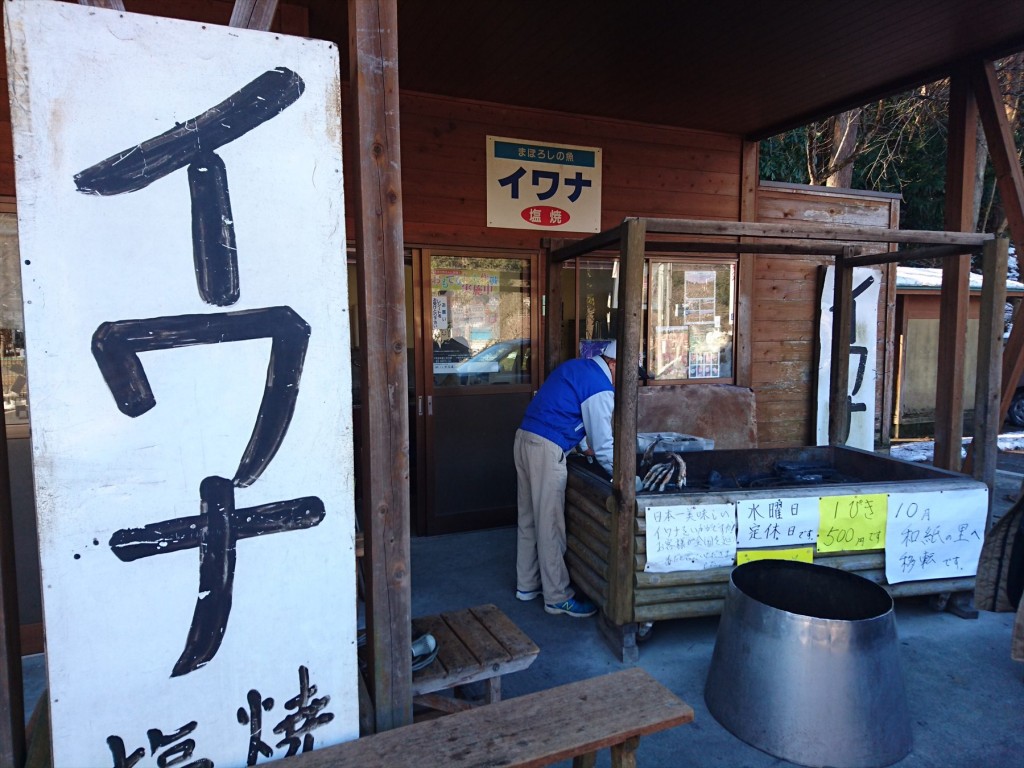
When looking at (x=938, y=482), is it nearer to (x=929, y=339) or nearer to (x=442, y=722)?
(x=442, y=722)

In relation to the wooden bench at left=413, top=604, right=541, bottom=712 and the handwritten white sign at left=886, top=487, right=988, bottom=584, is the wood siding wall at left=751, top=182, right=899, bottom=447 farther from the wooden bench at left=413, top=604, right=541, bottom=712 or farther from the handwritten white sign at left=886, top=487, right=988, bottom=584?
the wooden bench at left=413, top=604, right=541, bottom=712

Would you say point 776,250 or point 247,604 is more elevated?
point 776,250

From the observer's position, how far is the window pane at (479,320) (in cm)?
542

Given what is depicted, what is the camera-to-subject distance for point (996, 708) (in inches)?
123

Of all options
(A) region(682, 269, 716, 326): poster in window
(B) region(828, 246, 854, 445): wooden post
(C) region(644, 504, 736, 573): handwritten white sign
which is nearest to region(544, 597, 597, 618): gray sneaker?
(C) region(644, 504, 736, 573): handwritten white sign

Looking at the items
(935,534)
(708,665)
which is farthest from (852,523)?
(708,665)

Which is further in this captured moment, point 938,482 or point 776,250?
point 776,250

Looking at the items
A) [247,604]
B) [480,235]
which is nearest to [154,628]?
[247,604]

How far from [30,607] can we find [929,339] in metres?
13.6

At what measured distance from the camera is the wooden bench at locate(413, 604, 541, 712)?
8.00ft

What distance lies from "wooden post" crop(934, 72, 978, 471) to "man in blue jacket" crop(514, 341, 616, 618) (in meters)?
2.63

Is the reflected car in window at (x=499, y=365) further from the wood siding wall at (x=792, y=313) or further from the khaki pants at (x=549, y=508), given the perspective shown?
the wood siding wall at (x=792, y=313)

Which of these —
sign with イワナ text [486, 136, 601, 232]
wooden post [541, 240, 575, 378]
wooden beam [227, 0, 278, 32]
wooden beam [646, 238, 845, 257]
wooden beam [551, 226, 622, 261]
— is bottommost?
wooden post [541, 240, 575, 378]

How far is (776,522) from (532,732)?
2167 mm
